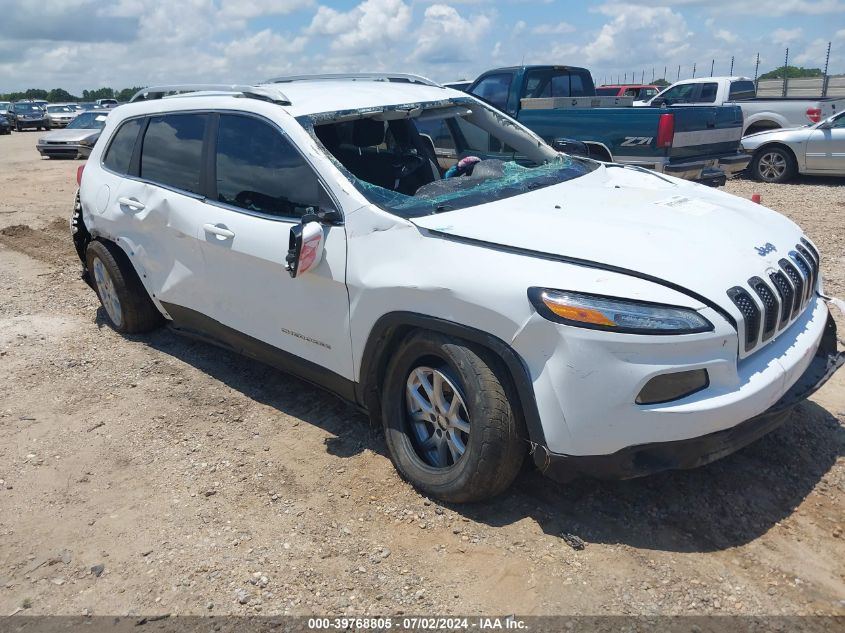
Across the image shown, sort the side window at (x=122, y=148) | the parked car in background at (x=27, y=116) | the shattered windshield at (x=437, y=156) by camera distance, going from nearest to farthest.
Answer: the shattered windshield at (x=437, y=156) → the side window at (x=122, y=148) → the parked car in background at (x=27, y=116)

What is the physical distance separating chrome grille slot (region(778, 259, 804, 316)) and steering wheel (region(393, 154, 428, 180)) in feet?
7.59

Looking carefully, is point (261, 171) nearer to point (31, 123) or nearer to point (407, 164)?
point (407, 164)

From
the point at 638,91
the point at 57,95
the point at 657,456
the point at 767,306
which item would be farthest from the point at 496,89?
the point at 57,95

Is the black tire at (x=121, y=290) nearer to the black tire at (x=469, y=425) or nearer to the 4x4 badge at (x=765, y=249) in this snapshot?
the black tire at (x=469, y=425)

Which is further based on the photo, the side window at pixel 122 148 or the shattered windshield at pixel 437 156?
the side window at pixel 122 148

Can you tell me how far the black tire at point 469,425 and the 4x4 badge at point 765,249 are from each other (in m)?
1.27

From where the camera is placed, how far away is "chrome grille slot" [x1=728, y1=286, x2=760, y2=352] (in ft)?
9.13

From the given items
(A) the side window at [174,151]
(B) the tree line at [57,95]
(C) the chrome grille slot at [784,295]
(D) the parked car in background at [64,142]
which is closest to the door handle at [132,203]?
(A) the side window at [174,151]

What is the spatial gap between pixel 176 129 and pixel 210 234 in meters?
0.94

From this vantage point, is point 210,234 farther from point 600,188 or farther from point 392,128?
point 600,188

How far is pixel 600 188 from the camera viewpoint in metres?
3.89

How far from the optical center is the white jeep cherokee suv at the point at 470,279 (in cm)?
269

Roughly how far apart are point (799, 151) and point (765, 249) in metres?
10.3

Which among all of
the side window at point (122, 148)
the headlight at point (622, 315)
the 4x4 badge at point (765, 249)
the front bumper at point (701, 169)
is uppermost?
the side window at point (122, 148)
